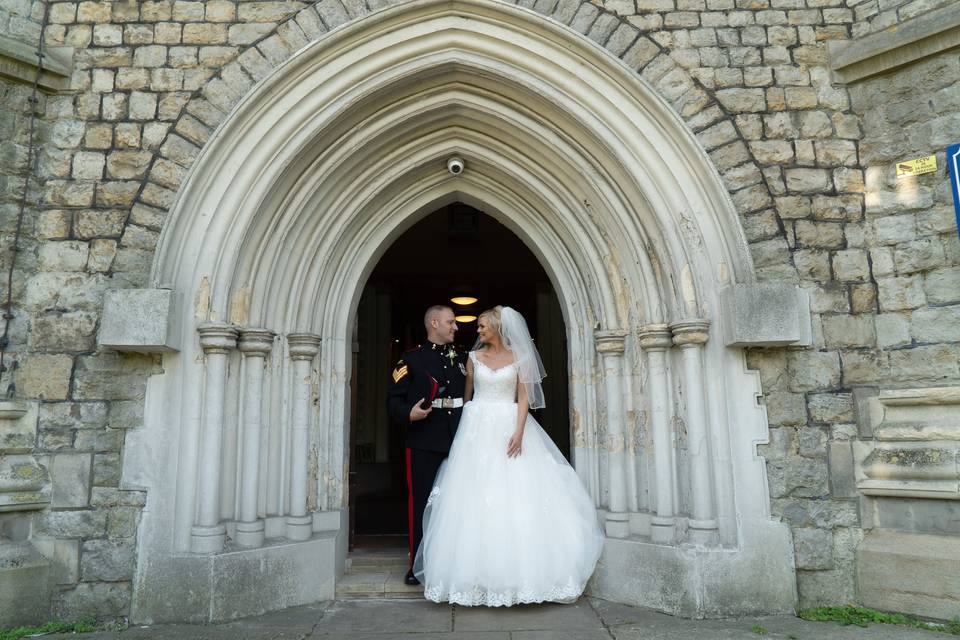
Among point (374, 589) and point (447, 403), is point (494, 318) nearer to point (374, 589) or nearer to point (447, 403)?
point (447, 403)

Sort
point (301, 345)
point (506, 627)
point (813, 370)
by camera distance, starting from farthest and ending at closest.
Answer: point (301, 345)
point (813, 370)
point (506, 627)

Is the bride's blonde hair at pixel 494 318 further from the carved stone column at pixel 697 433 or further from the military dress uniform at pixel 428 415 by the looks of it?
the carved stone column at pixel 697 433

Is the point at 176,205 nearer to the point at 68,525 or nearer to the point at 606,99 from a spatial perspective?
the point at 68,525

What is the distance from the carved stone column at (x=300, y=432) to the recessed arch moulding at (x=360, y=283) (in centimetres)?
1

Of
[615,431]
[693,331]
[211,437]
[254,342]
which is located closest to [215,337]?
[254,342]

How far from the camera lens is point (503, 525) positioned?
3777 mm

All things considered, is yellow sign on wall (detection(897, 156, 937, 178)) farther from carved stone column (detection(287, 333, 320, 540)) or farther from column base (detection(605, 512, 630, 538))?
carved stone column (detection(287, 333, 320, 540))

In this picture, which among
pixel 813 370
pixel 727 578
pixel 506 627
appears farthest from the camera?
pixel 813 370

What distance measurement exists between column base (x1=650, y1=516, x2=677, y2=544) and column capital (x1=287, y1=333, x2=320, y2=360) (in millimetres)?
2493

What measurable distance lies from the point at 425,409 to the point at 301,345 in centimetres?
95

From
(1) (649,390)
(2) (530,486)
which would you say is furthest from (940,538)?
(2) (530,486)

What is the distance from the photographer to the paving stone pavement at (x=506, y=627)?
3309mm

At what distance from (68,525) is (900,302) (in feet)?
16.6

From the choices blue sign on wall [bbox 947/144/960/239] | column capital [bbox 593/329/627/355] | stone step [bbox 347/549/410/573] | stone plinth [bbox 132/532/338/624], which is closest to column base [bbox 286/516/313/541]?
stone plinth [bbox 132/532/338/624]
